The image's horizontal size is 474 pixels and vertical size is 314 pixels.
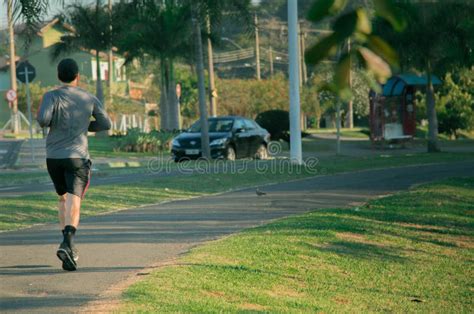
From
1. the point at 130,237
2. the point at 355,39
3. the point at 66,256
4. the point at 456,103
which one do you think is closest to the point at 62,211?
the point at 66,256

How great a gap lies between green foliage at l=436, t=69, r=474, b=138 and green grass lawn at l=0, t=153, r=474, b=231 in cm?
2408

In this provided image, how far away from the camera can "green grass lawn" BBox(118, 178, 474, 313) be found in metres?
7.37

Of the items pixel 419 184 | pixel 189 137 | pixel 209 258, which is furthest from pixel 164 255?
pixel 189 137

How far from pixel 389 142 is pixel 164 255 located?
33669mm

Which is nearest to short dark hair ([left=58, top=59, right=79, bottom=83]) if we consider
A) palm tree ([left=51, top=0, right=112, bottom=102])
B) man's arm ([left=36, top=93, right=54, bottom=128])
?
man's arm ([left=36, top=93, right=54, bottom=128])

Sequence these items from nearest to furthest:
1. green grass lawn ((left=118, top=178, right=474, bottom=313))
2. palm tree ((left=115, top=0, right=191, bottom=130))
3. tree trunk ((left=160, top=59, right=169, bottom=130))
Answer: green grass lawn ((left=118, top=178, right=474, bottom=313)), palm tree ((left=115, top=0, right=191, bottom=130)), tree trunk ((left=160, top=59, right=169, bottom=130))

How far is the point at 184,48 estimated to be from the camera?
45.3m

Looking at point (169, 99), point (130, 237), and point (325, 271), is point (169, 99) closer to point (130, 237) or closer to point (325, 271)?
point (130, 237)

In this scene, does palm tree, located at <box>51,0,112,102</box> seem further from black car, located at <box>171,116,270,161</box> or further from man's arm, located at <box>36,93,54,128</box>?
man's arm, located at <box>36,93,54,128</box>

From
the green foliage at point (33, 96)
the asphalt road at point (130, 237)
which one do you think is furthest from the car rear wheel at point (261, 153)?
the green foliage at point (33, 96)

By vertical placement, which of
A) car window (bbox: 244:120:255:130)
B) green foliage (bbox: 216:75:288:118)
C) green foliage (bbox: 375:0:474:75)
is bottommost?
car window (bbox: 244:120:255:130)

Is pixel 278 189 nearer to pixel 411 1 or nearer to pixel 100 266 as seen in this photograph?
pixel 100 266

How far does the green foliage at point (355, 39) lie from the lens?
6.75ft

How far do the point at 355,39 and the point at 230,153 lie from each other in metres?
28.0
